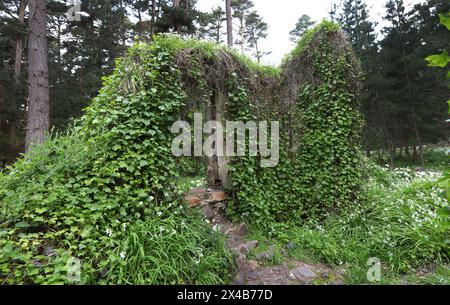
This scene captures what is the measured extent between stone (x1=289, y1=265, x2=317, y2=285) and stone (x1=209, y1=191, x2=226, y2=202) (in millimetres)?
1638

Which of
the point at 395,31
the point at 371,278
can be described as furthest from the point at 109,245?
the point at 395,31

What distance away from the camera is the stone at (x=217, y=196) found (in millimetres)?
4031

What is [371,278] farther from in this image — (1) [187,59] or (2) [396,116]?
(2) [396,116]

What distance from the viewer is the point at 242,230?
3.64 metres

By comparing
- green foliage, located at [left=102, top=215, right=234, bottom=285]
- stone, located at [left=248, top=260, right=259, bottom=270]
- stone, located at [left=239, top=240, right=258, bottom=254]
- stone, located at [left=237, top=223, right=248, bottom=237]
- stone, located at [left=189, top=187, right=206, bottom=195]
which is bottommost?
stone, located at [left=248, top=260, right=259, bottom=270]

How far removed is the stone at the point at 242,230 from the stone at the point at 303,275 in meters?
0.93

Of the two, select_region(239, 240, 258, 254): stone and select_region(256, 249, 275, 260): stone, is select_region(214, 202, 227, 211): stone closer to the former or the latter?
select_region(239, 240, 258, 254): stone

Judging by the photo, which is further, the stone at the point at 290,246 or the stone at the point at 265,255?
the stone at the point at 290,246

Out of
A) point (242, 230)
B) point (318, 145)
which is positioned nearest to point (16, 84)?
point (242, 230)

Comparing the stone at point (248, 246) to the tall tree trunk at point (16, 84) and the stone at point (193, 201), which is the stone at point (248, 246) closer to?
the stone at point (193, 201)

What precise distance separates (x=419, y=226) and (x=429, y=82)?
44.3 feet

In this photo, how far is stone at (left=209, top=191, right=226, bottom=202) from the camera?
403 centimetres

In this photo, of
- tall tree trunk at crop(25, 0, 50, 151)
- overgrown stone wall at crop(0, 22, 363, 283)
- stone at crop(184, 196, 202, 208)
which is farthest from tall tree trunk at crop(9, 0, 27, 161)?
stone at crop(184, 196, 202, 208)

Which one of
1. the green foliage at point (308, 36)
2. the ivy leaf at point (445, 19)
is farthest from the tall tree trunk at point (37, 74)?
the ivy leaf at point (445, 19)
